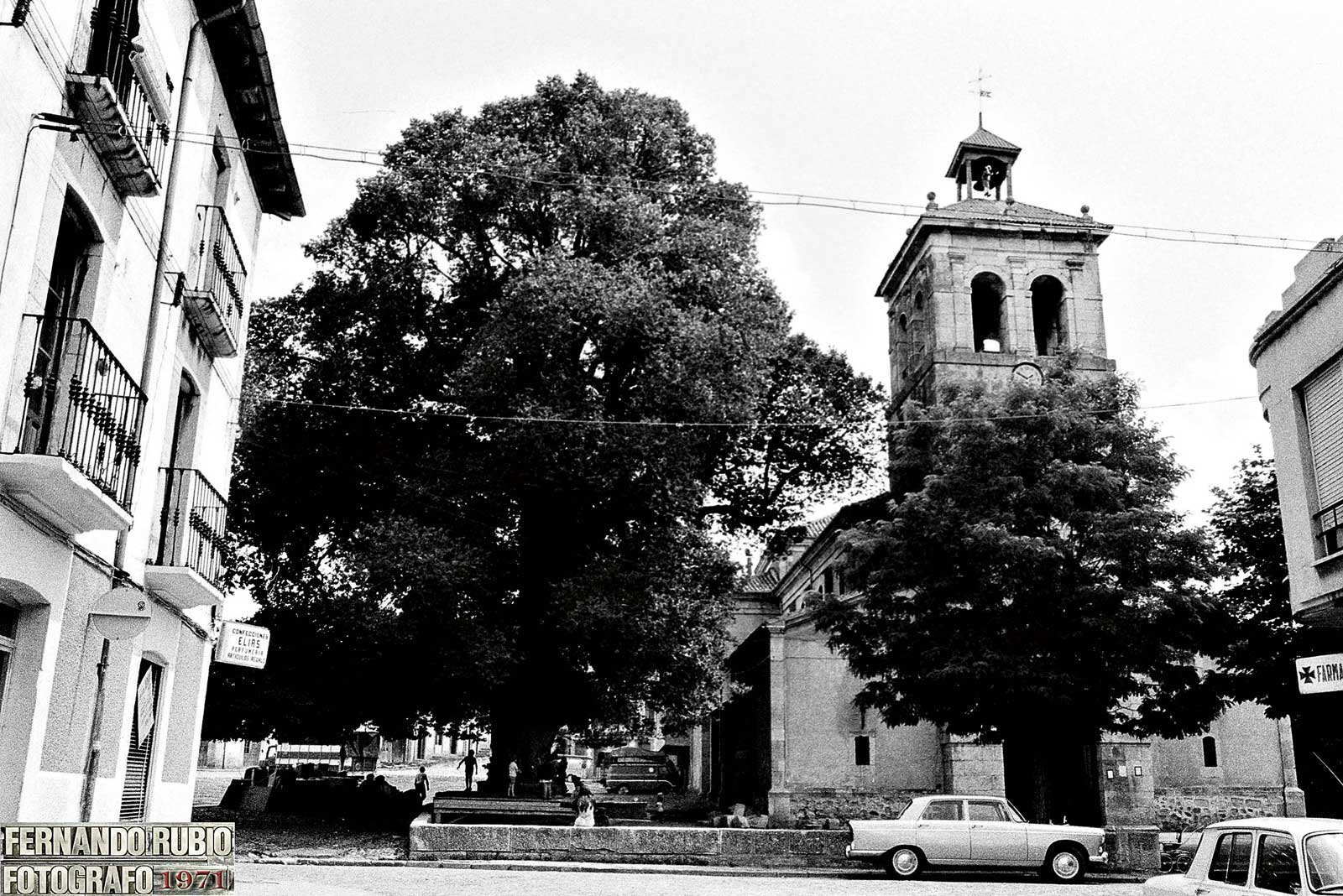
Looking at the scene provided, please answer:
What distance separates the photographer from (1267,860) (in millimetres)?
7949

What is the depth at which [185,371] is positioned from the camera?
12.8 meters

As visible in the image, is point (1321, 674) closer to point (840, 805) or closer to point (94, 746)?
point (94, 746)

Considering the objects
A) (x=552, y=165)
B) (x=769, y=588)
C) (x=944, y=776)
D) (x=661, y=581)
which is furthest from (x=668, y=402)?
(x=769, y=588)

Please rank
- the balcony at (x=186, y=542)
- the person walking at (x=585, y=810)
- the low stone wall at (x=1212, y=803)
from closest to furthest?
1. the balcony at (x=186, y=542)
2. the person walking at (x=585, y=810)
3. the low stone wall at (x=1212, y=803)

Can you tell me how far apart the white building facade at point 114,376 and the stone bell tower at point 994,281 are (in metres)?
27.5

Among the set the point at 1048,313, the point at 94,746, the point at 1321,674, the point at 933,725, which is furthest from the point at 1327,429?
the point at 1048,313

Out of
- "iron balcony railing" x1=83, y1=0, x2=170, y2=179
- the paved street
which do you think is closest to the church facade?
the paved street

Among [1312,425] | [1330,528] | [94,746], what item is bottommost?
[94,746]

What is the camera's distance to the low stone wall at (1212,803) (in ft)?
105

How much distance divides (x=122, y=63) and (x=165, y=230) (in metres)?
2.22

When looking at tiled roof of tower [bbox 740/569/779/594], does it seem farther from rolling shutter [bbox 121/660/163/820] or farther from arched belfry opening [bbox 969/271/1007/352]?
rolling shutter [bbox 121/660/163/820]

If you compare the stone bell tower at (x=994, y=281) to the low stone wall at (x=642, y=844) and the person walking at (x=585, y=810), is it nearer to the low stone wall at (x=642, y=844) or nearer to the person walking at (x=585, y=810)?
the person walking at (x=585, y=810)

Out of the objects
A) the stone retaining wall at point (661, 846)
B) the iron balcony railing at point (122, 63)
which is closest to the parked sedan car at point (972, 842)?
the stone retaining wall at point (661, 846)

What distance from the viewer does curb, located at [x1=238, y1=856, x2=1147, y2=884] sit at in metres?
18.3
